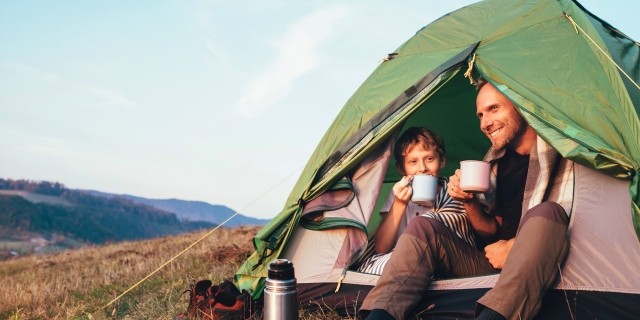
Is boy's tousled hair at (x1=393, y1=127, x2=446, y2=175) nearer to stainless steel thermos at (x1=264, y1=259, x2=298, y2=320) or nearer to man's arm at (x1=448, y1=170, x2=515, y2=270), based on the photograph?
man's arm at (x1=448, y1=170, x2=515, y2=270)

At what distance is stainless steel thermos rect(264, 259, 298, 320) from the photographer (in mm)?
2791

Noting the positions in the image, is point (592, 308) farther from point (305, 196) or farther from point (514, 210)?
point (305, 196)

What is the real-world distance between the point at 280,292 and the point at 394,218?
1288 millimetres

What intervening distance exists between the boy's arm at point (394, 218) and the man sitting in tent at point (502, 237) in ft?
0.95

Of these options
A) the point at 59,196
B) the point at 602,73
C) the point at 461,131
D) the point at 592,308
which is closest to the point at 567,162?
the point at 602,73

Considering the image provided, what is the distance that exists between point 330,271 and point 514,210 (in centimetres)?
121

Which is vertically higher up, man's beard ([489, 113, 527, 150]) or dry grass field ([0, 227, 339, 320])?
man's beard ([489, 113, 527, 150])

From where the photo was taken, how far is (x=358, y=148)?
4.04 m

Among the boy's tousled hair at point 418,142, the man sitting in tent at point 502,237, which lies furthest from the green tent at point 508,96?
the man sitting in tent at point 502,237

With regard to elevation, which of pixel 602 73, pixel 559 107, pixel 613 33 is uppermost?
pixel 613 33

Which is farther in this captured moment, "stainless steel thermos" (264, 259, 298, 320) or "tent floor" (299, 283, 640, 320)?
"tent floor" (299, 283, 640, 320)

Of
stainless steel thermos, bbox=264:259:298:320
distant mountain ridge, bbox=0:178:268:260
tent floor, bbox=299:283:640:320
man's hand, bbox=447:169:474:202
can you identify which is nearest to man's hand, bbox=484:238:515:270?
tent floor, bbox=299:283:640:320

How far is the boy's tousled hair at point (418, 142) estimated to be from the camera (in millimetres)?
4066

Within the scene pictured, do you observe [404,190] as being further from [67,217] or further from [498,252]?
[67,217]
